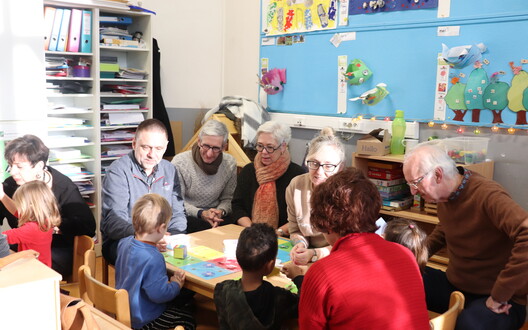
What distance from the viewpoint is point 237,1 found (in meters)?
5.41

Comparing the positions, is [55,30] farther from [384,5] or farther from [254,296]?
[254,296]

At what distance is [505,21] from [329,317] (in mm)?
2729

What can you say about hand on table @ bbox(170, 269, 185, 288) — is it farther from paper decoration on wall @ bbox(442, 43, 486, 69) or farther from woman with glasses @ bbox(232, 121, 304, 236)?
paper decoration on wall @ bbox(442, 43, 486, 69)

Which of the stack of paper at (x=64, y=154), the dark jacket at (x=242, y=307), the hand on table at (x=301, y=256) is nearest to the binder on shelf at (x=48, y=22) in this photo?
the stack of paper at (x=64, y=154)

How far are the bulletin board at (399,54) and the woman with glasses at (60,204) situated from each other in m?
2.36

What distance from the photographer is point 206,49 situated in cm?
552

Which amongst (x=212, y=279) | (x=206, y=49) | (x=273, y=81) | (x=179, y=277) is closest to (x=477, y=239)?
(x=212, y=279)

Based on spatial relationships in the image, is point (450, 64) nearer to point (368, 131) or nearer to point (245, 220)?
point (368, 131)

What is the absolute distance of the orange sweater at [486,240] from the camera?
206cm

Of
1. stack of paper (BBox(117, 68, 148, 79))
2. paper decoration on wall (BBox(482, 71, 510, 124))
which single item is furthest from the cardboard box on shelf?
stack of paper (BBox(117, 68, 148, 79))

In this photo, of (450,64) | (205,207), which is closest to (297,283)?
(205,207)

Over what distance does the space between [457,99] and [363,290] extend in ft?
8.38

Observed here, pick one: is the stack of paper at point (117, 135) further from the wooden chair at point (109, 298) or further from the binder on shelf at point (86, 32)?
the wooden chair at point (109, 298)

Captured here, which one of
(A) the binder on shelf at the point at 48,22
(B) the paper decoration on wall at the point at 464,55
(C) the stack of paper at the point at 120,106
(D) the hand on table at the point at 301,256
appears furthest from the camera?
(C) the stack of paper at the point at 120,106
